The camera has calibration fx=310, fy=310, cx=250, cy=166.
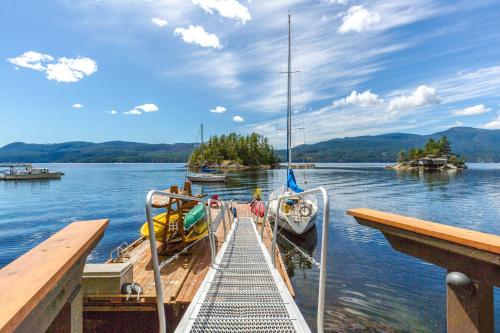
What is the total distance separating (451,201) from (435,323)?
101ft

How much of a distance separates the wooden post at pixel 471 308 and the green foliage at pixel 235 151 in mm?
133767

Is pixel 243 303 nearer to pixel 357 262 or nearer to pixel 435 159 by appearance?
pixel 357 262

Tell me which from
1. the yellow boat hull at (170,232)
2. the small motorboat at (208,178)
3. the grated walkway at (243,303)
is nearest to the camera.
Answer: the grated walkway at (243,303)

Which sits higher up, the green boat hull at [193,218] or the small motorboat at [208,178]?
the green boat hull at [193,218]

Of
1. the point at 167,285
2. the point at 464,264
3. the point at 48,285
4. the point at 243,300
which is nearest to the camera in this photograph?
the point at 48,285

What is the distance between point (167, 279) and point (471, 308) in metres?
7.20

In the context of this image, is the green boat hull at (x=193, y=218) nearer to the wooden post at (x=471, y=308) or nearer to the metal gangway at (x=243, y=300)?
the metal gangway at (x=243, y=300)

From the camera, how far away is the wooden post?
196cm

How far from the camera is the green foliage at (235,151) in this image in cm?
14088

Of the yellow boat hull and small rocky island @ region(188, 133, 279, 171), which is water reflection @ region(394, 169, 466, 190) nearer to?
the yellow boat hull

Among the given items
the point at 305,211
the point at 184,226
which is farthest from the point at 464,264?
the point at 305,211

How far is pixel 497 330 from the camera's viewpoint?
8305 millimetres

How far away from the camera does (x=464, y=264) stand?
2.00 metres

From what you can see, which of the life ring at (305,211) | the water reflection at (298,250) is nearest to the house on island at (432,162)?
the water reflection at (298,250)
